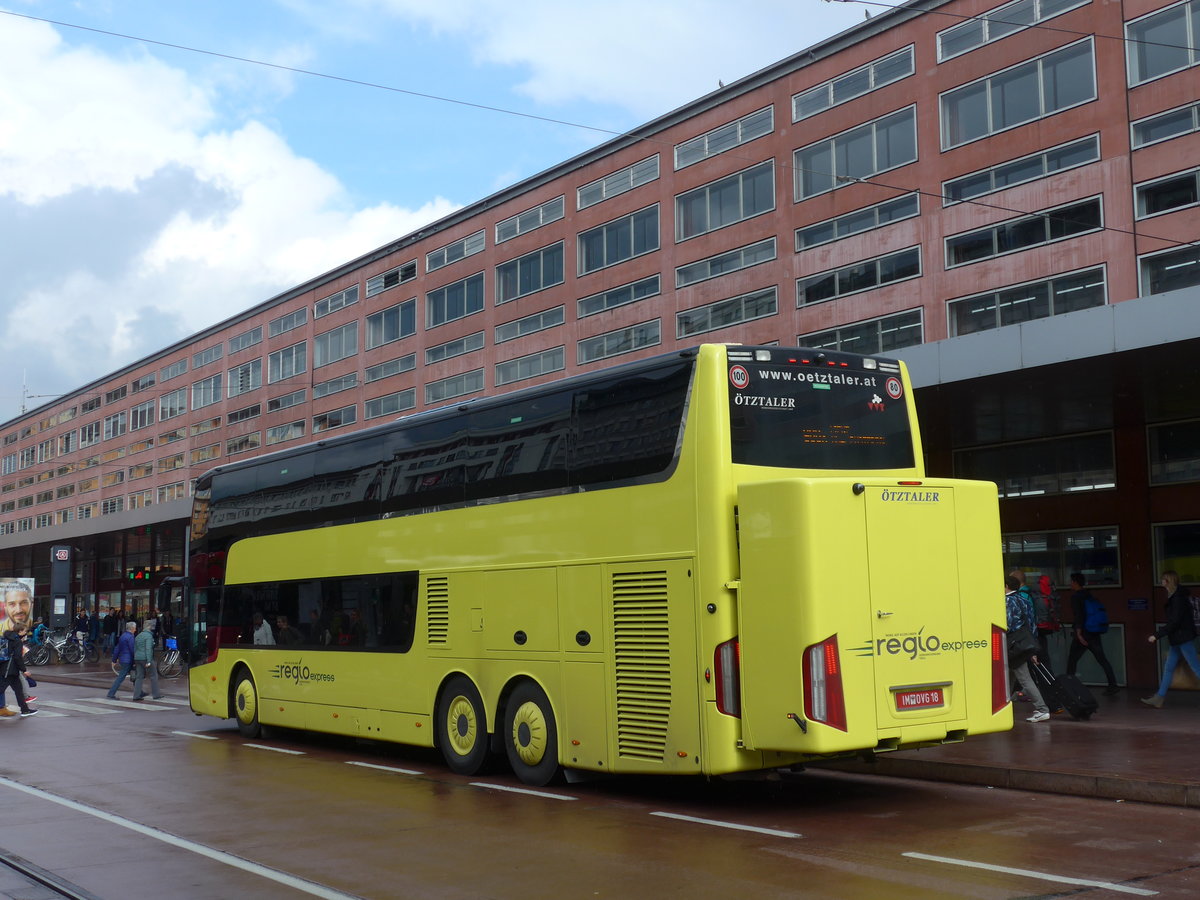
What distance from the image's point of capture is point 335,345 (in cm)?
6038

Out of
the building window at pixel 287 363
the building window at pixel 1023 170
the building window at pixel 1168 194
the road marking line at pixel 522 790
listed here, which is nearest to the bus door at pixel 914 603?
the road marking line at pixel 522 790

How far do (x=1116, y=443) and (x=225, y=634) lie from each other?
1474 cm

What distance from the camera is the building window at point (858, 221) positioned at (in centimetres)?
3359

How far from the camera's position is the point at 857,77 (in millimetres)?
35094

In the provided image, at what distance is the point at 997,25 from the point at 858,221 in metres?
6.13

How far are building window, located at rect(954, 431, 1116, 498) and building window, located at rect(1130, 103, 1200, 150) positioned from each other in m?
9.51

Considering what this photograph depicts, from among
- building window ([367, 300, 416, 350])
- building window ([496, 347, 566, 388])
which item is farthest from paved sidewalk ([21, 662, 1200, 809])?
building window ([367, 300, 416, 350])

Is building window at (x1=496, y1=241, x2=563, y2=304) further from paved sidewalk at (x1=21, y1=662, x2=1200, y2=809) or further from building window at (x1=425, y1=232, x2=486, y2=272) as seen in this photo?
paved sidewalk at (x1=21, y1=662, x2=1200, y2=809)

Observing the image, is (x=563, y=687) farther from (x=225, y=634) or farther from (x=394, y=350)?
(x=394, y=350)

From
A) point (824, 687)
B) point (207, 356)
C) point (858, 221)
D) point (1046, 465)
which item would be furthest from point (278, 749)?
point (207, 356)

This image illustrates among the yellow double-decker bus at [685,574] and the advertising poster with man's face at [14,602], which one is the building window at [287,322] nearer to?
the advertising poster with man's face at [14,602]

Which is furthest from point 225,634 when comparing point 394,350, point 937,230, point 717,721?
point 394,350

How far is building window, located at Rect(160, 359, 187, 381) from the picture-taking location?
7756 cm

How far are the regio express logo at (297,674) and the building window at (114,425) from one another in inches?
2912
